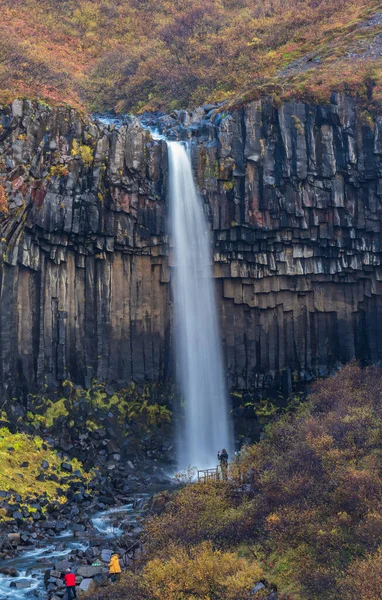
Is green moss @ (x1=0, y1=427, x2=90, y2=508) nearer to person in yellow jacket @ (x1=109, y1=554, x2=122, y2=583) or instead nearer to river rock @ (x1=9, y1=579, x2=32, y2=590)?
river rock @ (x1=9, y1=579, x2=32, y2=590)

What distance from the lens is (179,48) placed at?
164ft

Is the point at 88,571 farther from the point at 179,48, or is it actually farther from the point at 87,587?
the point at 179,48

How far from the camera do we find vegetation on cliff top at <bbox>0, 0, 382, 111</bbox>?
39.3m

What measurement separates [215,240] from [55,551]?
623 inches

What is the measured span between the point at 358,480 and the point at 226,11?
51465mm

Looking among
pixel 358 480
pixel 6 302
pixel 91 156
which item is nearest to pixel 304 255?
pixel 91 156

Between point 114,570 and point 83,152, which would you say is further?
point 83,152

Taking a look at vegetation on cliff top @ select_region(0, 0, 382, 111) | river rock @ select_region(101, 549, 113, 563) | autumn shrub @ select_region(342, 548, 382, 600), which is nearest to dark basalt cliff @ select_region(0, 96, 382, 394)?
vegetation on cliff top @ select_region(0, 0, 382, 111)

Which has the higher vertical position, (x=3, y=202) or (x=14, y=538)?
(x=3, y=202)

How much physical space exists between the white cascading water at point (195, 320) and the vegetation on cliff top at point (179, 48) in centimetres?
819

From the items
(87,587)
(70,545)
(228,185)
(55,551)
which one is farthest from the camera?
(228,185)

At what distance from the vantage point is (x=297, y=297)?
30.9 meters

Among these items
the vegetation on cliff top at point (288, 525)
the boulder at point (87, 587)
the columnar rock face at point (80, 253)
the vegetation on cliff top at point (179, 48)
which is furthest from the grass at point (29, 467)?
the vegetation on cliff top at point (179, 48)

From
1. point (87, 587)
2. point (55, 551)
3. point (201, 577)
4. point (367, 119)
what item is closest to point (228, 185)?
point (367, 119)
